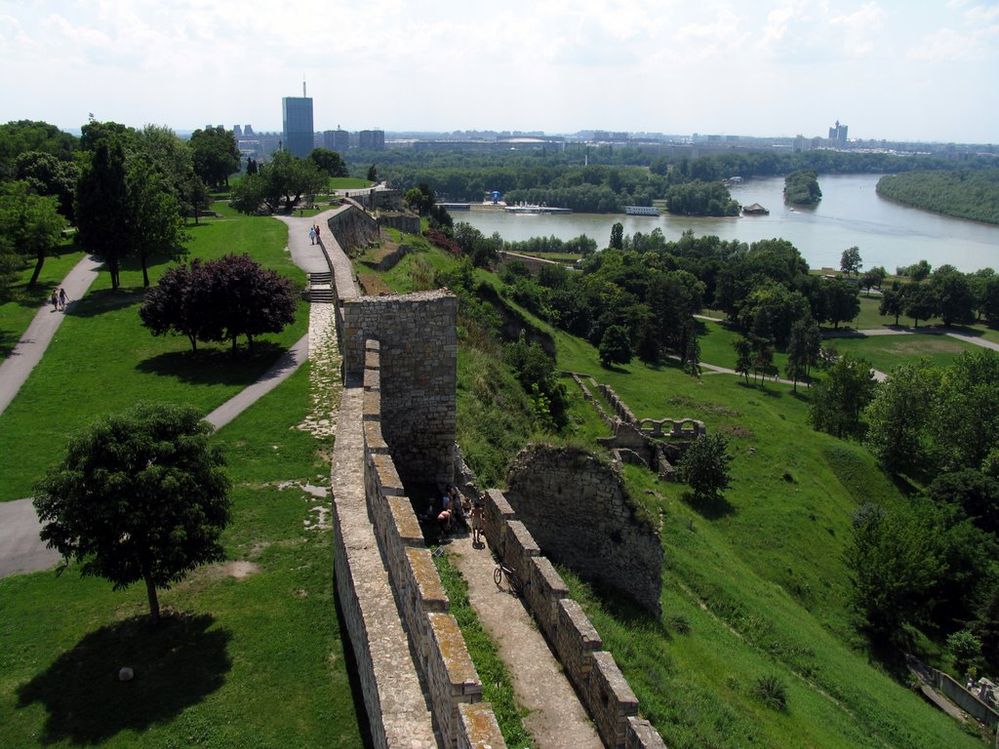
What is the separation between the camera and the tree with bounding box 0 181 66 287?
27922mm

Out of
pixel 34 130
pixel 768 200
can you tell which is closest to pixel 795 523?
pixel 34 130

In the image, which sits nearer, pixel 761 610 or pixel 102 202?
pixel 761 610

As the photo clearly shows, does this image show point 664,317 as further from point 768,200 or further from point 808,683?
point 768,200

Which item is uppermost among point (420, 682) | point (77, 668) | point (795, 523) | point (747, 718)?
point (420, 682)

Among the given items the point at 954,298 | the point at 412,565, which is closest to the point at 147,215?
the point at 412,565

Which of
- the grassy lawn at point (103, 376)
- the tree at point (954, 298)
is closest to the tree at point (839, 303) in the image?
the tree at point (954, 298)

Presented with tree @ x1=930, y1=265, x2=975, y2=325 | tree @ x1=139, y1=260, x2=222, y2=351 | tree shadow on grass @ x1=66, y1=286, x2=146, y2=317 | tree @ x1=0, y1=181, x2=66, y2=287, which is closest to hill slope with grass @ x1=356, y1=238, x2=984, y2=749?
tree @ x1=139, y1=260, x2=222, y2=351

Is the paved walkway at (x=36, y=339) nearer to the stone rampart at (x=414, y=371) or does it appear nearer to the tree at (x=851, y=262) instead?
the stone rampart at (x=414, y=371)

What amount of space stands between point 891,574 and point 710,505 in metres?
6.74

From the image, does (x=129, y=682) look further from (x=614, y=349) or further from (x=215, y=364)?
(x=614, y=349)

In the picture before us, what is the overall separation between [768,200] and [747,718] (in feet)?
624

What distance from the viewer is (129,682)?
31.8 ft

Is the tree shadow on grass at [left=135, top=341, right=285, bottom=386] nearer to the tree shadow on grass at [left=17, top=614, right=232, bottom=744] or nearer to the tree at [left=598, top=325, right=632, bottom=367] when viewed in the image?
the tree shadow on grass at [left=17, top=614, right=232, bottom=744]

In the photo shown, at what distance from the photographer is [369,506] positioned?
10.6 m
